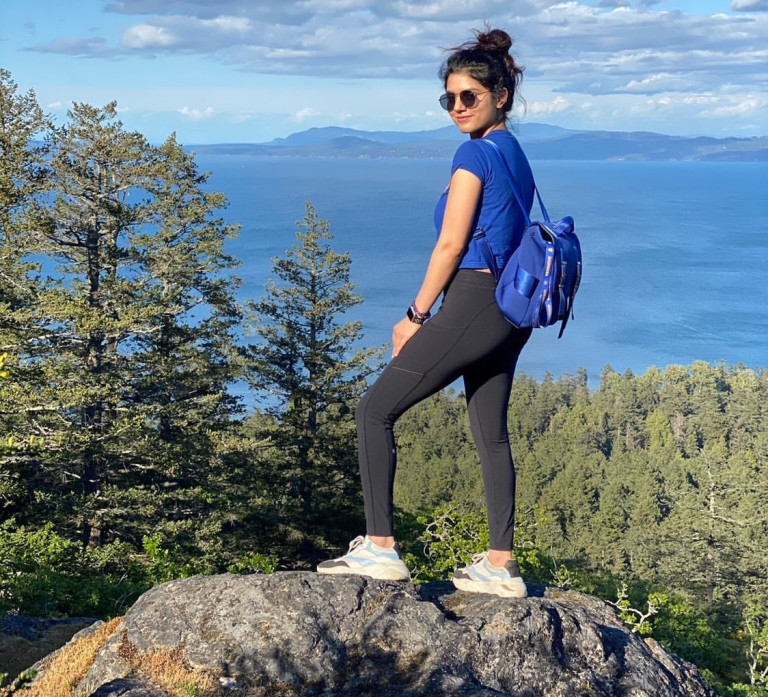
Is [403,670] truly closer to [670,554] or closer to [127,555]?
[127,555]

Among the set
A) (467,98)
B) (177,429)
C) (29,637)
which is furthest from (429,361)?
(177,429)

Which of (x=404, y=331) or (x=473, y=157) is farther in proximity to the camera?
(x=404, y=331)

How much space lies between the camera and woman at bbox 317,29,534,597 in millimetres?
3539

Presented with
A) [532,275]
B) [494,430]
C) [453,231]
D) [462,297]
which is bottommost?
[494,430]

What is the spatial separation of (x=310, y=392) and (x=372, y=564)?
1966 cm

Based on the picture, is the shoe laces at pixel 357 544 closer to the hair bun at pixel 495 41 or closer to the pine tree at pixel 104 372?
the hair bun at pixel 495 41

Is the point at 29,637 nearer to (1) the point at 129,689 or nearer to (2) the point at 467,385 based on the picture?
(1) the point at 129,689

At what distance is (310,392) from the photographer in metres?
23.6

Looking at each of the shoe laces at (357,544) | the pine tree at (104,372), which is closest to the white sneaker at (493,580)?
the shoe laces at (357,544)

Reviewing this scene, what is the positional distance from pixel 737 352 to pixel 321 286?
84.2 meters

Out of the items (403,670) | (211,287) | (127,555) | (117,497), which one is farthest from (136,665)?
(211,287)

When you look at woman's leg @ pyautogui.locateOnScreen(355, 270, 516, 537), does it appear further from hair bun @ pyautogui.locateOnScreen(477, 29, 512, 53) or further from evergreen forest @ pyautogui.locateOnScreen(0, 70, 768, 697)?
evergreen forest @ pyautogui.locateOnScreen(0, 70, 768, 697)

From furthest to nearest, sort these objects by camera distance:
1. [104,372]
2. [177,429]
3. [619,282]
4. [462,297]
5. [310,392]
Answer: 1. [619,282]
2. [310,392]
3. [177,429]
4. [104,372]
5. [462,297]

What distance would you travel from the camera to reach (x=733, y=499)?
42.0 metres
